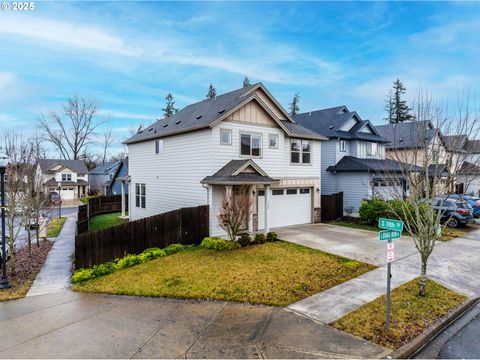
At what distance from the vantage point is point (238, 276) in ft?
30.2

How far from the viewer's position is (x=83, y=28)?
1162 cm

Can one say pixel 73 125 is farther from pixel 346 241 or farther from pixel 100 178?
pixel 346 241

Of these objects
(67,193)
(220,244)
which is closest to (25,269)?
(220,244)

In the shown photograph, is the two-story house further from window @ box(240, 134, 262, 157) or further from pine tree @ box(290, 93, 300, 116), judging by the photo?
pine tree @ box(290, 93, 300, 116)

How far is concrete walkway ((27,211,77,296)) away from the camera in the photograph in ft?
29.2

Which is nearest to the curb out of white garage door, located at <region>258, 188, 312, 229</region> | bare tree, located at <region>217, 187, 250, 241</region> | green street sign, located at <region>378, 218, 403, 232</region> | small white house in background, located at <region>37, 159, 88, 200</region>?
green street sign, located at <region>378, 218, 403, 232</region>

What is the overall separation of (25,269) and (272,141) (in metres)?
12.4

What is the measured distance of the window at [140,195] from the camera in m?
19.9

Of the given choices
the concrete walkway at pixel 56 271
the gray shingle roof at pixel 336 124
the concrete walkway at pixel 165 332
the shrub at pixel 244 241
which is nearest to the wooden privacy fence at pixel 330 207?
the gray shingle roof at pixel 336 124

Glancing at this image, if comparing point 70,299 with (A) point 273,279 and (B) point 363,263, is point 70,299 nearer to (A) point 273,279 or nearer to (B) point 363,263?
(A) point 273,279

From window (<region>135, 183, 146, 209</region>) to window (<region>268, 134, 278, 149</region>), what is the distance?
8939mm

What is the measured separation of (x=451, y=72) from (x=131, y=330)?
41.0 ft

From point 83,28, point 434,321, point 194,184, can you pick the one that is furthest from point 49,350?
point 83,28

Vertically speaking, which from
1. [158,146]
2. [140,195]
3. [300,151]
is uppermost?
[158,146]
